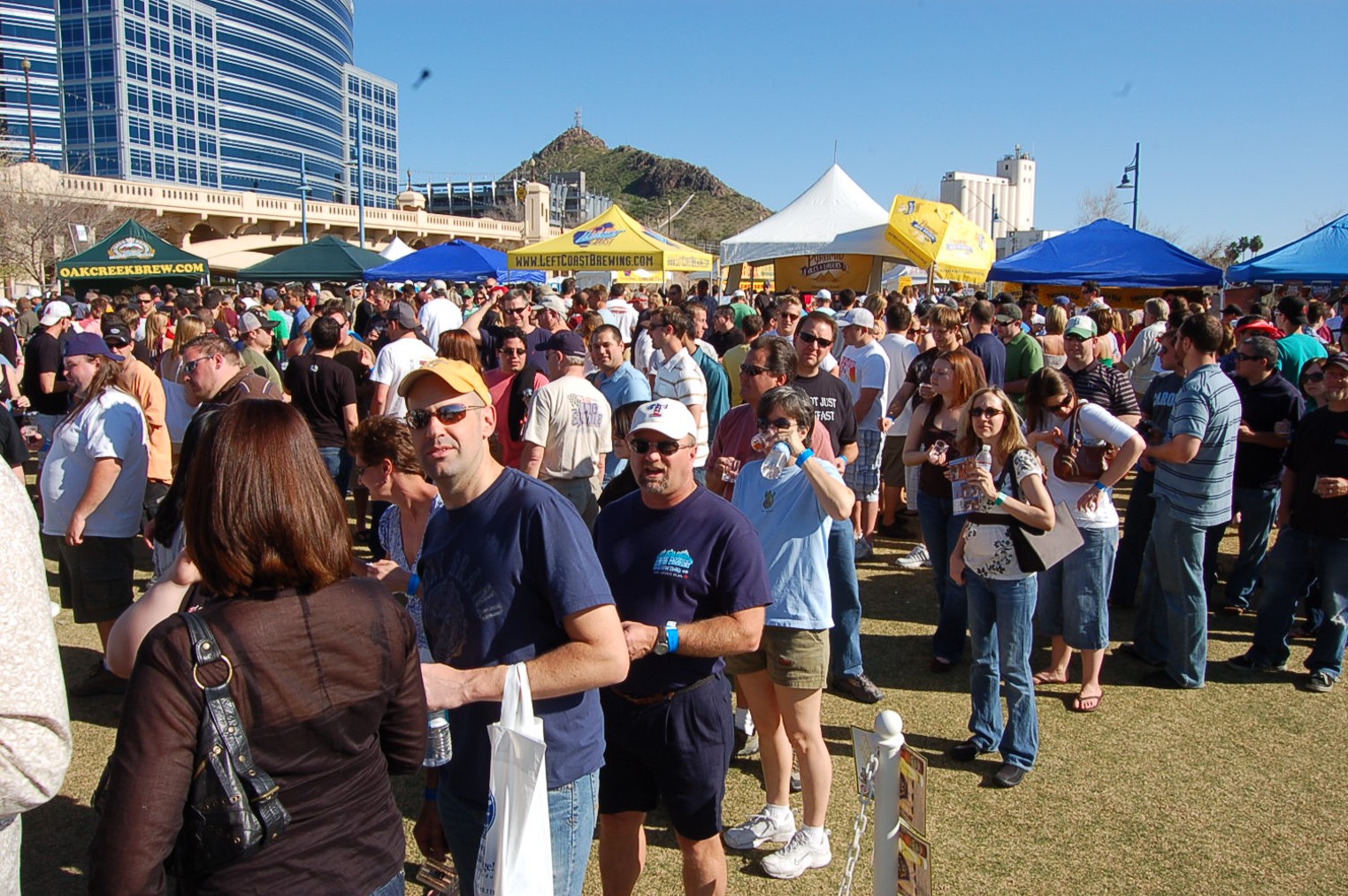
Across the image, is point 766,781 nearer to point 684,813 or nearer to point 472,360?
point 684,813

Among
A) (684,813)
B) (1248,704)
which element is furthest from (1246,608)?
(684,813)

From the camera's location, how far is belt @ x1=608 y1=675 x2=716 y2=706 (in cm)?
283

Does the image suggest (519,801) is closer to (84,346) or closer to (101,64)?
(84,346)

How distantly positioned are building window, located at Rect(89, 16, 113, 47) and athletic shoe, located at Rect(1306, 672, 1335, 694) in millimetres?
105363

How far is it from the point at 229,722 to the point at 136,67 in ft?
353

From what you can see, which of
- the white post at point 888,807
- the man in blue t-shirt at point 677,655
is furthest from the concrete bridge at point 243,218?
the white post at point 888,807

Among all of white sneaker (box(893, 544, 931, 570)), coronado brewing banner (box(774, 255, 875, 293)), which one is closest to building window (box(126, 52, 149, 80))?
coronado brewing banner (box(774, 255, 875, 293))

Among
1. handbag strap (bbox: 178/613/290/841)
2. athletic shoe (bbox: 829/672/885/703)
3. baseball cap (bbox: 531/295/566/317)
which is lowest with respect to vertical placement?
athletic shoe (bbox: 829/672/885/703)

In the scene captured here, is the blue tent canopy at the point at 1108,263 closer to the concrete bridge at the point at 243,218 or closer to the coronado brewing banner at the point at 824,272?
the coronado brewing banner at the point at 824,272

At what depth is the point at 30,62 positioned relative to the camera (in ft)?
282

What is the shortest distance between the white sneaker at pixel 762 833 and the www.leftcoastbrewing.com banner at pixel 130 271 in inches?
770

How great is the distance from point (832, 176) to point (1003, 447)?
A: 15.2 m

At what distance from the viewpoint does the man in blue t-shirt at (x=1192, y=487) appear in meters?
5.00

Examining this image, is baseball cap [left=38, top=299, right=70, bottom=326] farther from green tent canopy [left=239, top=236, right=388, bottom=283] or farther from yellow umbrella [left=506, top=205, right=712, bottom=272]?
green tent canopy [left=239, top=236, right=388, bottom=283]
